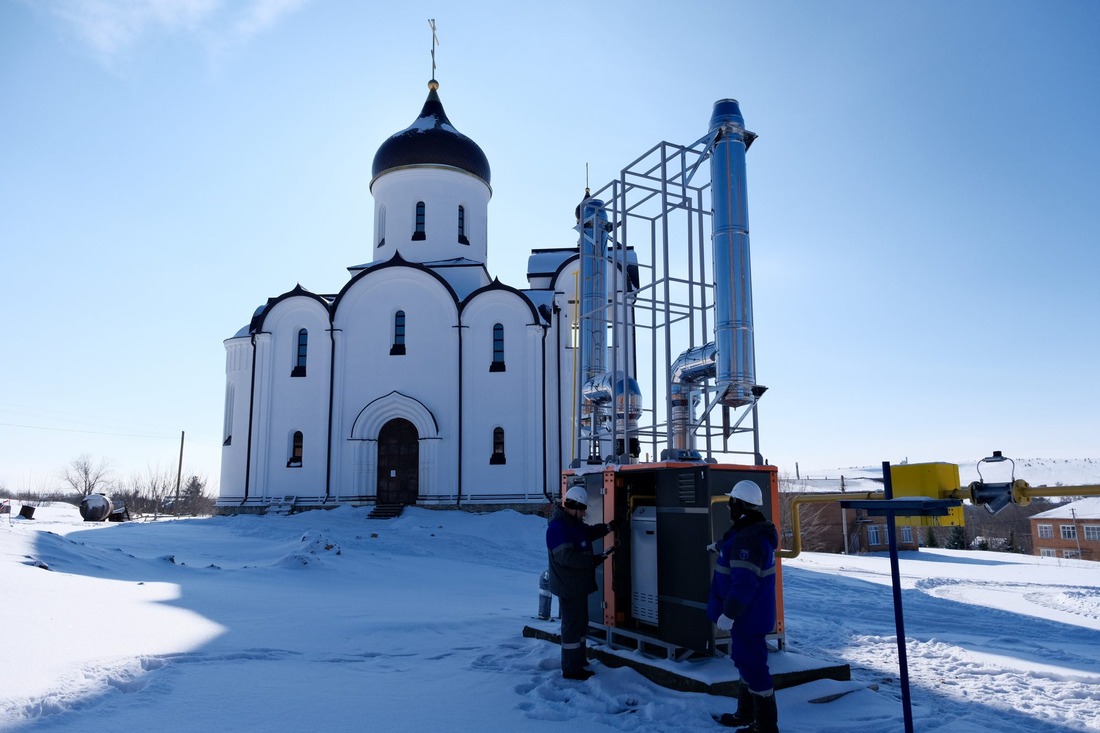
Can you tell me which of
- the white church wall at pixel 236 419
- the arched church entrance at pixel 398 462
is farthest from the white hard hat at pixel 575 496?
the white church wall at pixel 236 419

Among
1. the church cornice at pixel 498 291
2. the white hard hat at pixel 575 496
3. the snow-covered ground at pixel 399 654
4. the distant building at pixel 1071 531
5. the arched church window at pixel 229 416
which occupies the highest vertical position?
the church cornice at pixel 498 291

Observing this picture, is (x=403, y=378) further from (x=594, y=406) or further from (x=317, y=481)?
(x=594, y=406)

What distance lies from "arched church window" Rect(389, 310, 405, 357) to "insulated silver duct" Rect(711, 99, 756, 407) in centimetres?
1649

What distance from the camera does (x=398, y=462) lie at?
2262 cm

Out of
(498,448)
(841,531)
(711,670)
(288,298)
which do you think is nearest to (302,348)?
(288,298)

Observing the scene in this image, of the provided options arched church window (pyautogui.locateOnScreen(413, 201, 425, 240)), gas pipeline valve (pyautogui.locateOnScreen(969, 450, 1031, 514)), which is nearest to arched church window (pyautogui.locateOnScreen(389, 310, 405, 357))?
arched church window (pyautogui.locateOnScreen(413, 201, 425, 240))

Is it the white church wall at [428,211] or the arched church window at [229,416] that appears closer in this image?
the arched church window at [229,416]

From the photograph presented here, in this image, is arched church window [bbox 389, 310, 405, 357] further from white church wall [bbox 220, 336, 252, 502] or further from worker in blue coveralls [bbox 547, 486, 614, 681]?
worker in blue coveralls [bbox 547, 486, 614, 681]

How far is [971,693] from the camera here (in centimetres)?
607

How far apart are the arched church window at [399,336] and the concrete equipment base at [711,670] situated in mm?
17465

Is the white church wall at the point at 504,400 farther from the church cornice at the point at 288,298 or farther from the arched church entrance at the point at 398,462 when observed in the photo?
the church cornice at the point at 288,298

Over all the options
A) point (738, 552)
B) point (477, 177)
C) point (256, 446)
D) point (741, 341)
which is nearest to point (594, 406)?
point (741, 341)

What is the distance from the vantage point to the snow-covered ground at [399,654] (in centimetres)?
513

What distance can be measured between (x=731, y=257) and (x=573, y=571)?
3.50 meters
